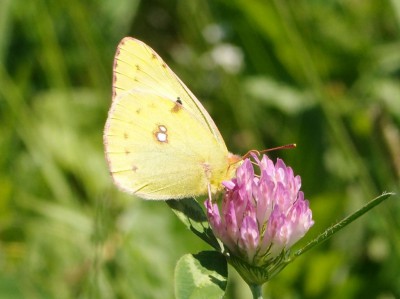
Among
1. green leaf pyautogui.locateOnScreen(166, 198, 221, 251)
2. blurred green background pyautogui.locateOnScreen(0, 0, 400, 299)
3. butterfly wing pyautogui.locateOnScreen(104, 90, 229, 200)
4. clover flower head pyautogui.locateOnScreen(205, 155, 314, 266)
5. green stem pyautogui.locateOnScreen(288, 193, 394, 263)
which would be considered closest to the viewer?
green stem pyautogui.locateOnScreen(288, 193, 394, 263)

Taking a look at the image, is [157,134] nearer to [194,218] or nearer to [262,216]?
[194,218]

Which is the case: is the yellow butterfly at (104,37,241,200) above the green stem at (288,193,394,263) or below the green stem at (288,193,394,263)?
above

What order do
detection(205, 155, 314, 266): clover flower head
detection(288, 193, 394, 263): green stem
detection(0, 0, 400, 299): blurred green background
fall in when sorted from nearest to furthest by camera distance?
1. detection(288, 193, 394, 263): green stem
2. detection(205, 155, 314, 266): clover flower head
3. detection(0, 0, 400, 299): blurred green background

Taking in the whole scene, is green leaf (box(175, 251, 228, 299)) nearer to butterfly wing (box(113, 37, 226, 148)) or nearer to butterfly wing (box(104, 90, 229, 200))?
butterfly wing (box(104, 90, 229, 200))

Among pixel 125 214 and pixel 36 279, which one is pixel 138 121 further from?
pixel 125 214

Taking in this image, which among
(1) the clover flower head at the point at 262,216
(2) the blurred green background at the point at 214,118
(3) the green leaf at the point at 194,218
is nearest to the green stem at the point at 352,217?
(1) the clover flower head at the point at 262,216

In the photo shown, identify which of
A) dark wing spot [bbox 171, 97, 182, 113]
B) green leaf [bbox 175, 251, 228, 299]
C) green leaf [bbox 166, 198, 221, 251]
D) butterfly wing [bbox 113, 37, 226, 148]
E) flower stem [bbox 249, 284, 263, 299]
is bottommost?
flower stem [bbox 249, 284, 263, 299]

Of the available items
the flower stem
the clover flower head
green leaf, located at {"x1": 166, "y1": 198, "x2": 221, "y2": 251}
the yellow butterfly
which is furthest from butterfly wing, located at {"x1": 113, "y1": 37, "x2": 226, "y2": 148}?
the flower stem

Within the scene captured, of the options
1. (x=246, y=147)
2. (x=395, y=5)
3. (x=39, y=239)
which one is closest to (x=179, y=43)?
(x=246, y=147)

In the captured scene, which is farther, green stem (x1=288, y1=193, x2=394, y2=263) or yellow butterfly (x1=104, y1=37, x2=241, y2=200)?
A: yellow butterfly (x1=104, y1=37, x2=241, y2=200)
